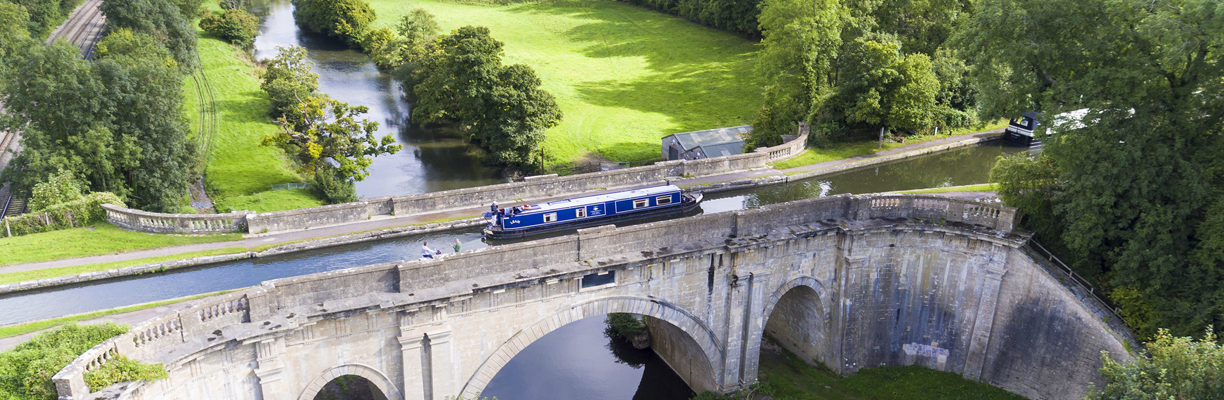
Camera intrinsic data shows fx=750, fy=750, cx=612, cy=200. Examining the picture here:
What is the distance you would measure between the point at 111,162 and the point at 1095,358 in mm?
50983

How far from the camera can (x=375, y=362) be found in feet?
85.3

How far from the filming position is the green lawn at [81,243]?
31484 mm

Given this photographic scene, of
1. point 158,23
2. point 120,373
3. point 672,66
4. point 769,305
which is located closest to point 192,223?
point 120,373

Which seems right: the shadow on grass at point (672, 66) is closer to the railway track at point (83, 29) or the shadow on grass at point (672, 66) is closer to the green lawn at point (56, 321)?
the green lawn at point (56, 321)

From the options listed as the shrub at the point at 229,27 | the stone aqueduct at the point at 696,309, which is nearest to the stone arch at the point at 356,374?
the stone aqueduct at the point at 696,309

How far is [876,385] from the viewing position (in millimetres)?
34406

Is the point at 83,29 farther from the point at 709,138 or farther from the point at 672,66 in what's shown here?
the point at 709,138

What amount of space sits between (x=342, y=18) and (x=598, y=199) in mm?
89492

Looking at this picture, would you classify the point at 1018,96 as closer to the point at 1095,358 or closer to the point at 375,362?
the point at 1095,358

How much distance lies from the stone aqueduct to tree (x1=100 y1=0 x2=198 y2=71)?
214 ft

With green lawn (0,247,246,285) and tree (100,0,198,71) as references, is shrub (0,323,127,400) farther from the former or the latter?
tree (100,0,198,71)

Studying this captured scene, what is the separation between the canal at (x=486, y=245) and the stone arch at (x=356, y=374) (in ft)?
22.2

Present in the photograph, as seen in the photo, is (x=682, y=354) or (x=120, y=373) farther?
(x=682, y=354)

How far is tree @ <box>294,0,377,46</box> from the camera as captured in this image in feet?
365
